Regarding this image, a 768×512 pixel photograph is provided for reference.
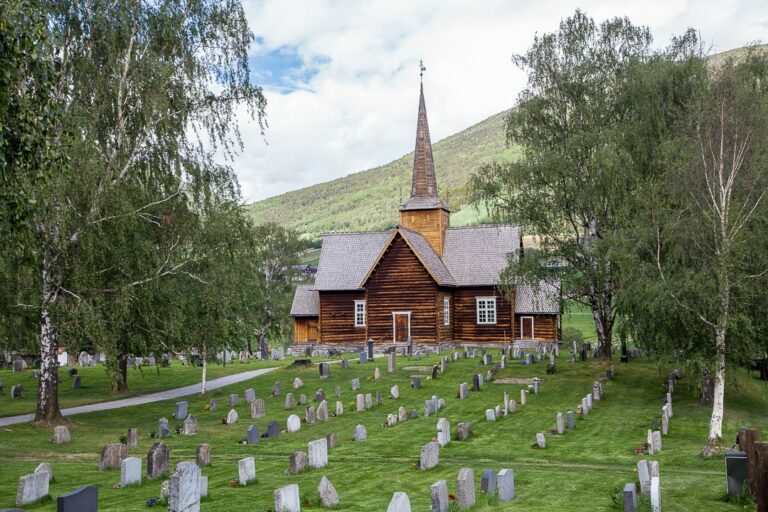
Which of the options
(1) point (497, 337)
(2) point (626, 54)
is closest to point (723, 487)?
(2) point (626, 54)

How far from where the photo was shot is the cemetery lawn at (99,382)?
33.1m

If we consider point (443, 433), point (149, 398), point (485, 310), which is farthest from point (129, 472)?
point (485, 310)

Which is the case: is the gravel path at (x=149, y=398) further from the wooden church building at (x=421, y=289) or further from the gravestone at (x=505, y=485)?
the gravestone at (x=505, y=485)

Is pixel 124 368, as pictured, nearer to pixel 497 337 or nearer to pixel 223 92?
pixel 223 92

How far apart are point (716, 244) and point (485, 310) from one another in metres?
33.4

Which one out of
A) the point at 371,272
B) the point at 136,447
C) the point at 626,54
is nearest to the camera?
the point at 136,447

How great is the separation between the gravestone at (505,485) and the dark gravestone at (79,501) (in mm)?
7719

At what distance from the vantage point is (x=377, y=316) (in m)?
55.1

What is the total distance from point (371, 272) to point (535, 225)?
18136 millimetres

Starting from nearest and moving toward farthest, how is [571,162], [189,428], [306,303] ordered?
[189,428] → [571,162] → [306,303]

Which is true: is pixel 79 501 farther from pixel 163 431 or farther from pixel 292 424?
pixel 292 424

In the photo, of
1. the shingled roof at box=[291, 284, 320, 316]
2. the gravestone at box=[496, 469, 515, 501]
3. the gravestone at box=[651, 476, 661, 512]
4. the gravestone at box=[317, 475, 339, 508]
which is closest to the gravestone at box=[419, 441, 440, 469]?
the gravestone at box=[496, 469, 515, 501]

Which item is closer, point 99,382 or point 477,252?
point 99,382

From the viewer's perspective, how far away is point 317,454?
19.1 metres
